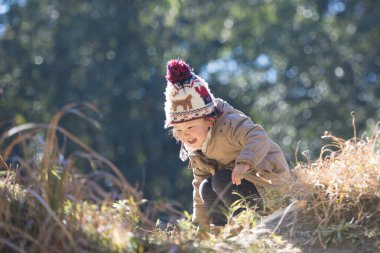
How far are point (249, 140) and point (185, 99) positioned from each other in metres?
0.65

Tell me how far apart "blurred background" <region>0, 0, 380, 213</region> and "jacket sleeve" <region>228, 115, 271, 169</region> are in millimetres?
15643

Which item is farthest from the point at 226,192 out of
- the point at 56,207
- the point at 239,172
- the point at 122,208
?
the point at 56,207

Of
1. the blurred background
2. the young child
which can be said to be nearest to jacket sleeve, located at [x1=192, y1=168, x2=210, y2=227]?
the young child

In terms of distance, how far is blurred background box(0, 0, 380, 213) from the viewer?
77.6 ft

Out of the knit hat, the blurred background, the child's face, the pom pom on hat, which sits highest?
the pom pom on hat

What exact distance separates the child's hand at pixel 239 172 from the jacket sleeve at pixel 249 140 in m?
0.04

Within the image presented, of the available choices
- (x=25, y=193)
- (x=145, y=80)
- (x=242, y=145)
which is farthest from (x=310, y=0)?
(x=25, y=193)

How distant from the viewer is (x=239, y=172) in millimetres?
5516

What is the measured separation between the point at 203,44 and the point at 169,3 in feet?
6.90

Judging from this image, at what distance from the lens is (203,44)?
2717cm

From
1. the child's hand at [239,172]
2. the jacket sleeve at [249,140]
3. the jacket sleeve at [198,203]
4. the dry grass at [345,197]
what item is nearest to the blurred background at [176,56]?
the jacket sleeve at [198,203]

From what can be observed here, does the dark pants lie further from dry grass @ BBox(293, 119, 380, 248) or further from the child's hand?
dry grass @ BBox(293, 119, 380, 248)

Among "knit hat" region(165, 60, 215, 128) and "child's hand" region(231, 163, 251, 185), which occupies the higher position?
"knit hat" region(165, 60, 215, 128)

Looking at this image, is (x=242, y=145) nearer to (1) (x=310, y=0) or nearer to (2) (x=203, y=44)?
(2) (x=203, y=44)
